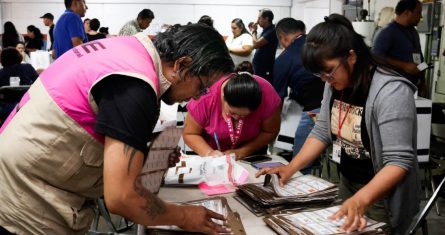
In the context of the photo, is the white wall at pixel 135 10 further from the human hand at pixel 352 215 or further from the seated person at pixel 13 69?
the human hand at pixel 352 215

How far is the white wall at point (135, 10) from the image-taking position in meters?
10.3

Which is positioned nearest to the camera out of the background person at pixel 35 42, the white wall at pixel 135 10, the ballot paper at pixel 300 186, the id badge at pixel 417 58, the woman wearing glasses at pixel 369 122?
the woman wearing glasses at pixel 369 122

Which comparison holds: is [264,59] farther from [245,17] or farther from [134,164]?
[245,17]

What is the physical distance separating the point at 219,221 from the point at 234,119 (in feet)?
3.00

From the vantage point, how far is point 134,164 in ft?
3.03

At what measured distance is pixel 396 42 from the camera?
3.71 m

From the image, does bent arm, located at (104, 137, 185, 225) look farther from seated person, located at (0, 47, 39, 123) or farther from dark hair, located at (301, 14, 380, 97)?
seated person, located at (0, 47, 39, 123)

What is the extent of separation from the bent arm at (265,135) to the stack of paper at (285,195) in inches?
23.9

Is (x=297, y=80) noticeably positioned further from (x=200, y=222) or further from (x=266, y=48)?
(x=200, y=222)

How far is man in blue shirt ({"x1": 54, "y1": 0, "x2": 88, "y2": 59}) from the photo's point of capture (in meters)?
4.07

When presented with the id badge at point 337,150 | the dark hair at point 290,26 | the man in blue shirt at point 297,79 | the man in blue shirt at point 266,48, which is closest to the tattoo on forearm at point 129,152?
the id badge at point 337,150

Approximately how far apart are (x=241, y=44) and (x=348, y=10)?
2.07 metres

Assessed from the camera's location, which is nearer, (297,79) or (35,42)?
(297,79)

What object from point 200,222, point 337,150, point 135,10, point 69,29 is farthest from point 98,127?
point 135,10
